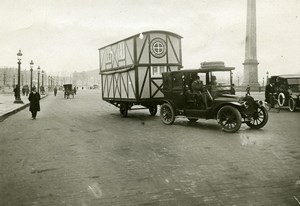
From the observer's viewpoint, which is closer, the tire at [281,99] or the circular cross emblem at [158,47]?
the circular cross emblem at [158,47]

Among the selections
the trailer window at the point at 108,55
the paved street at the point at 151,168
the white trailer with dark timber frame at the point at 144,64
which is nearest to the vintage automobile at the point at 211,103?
the paved street at the point at 151,168

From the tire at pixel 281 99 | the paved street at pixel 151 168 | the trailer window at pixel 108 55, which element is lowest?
the paved street at pixel 151 168

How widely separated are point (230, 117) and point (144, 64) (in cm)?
568

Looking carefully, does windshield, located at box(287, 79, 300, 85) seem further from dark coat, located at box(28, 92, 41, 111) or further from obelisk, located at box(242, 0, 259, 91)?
obelisk, located at box(242, 0, 259, 91)

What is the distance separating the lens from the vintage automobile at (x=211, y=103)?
A: 9984 mm

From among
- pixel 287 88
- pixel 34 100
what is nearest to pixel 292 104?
pixel 287 88

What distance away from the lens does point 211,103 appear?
1068 cm

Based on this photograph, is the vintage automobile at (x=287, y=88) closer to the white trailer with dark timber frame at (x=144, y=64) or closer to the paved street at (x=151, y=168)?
the white trailer with dark timber frame at (x=144, y=64)

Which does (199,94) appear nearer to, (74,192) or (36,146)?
(36,146)

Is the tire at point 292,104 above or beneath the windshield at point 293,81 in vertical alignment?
beneath

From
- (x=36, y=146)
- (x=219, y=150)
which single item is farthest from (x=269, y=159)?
(x=36, y=146)

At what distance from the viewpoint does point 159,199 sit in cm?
418


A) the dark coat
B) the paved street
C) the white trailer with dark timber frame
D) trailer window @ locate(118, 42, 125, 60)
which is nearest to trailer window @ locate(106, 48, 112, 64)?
the white trailer with dark timber frame

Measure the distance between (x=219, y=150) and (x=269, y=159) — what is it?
1.19 meters
